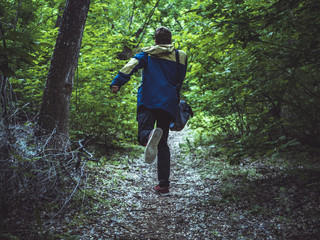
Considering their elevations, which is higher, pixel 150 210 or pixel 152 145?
pixel 152 145

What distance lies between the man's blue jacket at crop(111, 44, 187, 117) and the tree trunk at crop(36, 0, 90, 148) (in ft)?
2.34

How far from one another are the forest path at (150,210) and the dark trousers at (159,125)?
398mm

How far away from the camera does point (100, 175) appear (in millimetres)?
3814

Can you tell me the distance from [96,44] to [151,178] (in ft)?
11.0

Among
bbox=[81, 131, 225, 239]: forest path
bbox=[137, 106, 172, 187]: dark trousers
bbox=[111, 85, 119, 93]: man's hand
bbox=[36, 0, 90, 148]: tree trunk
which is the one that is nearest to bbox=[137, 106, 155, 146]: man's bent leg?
bbox=[137, 106, 172, 187]: dark trousers

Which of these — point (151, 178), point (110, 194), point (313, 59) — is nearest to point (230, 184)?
point (151, 178)

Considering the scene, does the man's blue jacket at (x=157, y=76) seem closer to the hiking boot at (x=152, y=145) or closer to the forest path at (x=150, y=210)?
the hiking boot at (x=152, y=145)

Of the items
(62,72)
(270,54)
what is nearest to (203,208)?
(270,54)

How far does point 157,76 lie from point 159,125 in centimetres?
75

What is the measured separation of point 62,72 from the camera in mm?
3189

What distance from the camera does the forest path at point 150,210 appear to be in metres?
2.44

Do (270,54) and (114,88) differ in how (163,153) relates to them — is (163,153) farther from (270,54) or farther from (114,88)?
(270,54)

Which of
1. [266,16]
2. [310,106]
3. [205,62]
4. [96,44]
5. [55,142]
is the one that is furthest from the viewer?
[96,44]

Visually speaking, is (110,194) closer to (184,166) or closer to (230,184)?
(230,184)
